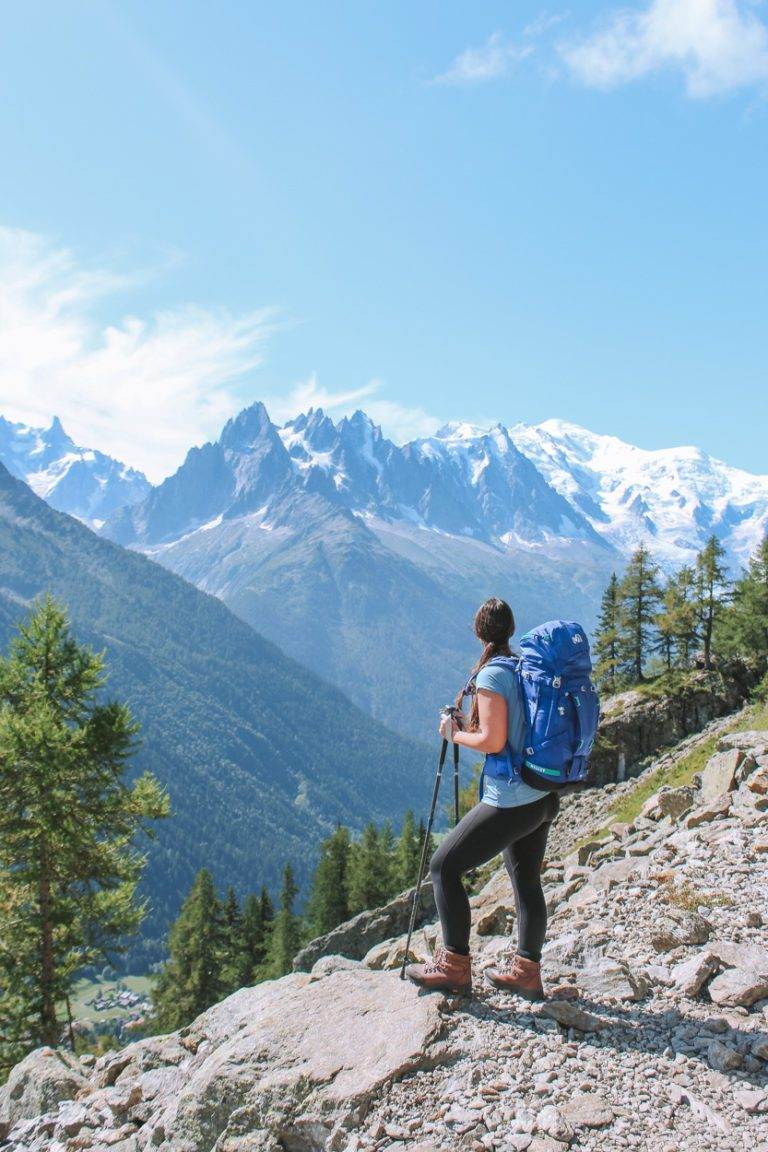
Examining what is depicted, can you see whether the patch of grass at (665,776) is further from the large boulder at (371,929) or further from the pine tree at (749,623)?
the pine tree at (749,623)

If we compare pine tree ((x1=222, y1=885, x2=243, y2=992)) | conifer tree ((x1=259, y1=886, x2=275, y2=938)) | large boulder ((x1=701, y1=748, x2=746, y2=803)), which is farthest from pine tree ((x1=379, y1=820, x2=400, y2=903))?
large boulder ((x1=701, y1=748, x2=746, y2=803))

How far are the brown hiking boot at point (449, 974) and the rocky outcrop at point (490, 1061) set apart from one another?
5.7 inches

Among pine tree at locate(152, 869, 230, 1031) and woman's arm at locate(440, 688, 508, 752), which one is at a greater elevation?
woman's arm at locate(440, 688, 508, 752)

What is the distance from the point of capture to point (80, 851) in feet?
56.3

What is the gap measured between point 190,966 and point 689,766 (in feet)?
147

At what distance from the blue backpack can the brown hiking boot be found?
2011mm

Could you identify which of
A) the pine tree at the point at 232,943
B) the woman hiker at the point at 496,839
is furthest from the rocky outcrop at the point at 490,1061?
the pine tree at the point at 232,943

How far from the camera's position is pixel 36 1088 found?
9.48 meters

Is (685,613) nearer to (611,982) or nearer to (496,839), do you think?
(611,982)

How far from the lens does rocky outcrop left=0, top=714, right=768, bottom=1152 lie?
5965mm

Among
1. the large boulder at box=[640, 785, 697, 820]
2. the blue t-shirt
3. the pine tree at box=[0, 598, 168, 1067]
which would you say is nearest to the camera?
the blue t-shirt

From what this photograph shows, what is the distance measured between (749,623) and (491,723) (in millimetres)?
43126

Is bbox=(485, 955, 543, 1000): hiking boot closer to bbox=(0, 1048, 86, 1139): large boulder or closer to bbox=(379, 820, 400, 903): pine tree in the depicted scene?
bbox=(0, 1048, 86, 1139): large boulder

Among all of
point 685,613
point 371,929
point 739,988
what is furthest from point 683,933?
point 685,613
